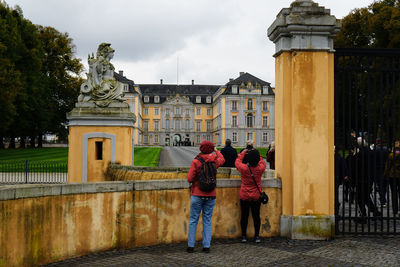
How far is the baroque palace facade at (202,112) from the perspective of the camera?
87125 millimetres

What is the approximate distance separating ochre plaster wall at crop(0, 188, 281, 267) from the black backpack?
0.66 m

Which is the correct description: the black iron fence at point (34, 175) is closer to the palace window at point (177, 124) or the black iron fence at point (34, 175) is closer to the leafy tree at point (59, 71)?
the leafy tree at point (59, 71)

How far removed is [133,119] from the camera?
12750 millimetres

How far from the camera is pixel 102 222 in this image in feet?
17.9

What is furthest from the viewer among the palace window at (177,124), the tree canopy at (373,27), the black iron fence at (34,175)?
the palace window at (177,124)

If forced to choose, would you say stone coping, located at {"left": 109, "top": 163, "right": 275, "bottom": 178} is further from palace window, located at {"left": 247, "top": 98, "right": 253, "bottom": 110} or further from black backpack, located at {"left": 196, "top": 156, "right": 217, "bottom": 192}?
palace window, located at {"left": 247, "top": 98, "right": 253, "bottom": 110}

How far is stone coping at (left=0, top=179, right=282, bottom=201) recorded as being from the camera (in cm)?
456

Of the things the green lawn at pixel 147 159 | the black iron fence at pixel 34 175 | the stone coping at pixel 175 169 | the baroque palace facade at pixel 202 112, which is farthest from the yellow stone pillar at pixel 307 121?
the baroque palace facade at pixel 202 112

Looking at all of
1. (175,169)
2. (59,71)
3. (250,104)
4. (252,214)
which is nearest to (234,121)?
(250,104)

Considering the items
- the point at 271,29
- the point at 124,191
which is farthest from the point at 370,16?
the point at 124,191

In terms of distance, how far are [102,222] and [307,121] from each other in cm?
332

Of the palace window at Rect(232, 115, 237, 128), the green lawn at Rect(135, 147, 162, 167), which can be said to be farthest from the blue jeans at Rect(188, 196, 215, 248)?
the palace window at Rect(232, 115, 237, 128)

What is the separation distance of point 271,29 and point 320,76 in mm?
1103

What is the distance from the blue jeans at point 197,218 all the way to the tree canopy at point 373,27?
22651mm
